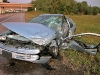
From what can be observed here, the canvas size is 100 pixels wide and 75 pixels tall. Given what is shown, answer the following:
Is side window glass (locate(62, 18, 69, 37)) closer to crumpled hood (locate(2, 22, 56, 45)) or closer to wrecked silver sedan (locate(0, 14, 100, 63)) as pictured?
wrecked silver sedan (locate(0, 14, 100, 63))

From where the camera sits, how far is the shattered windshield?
6.46 m

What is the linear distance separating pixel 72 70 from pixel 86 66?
619mm

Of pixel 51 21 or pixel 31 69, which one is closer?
pixel 31 69

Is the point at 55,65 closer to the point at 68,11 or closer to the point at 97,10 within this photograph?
the point at 68,11

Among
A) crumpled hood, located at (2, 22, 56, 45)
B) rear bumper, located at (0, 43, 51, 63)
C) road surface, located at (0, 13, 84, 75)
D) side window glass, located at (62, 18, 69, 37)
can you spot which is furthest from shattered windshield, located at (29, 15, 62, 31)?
rear bumper, located at (0, 43, 51, 63)

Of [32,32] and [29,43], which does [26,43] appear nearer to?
[29,43]

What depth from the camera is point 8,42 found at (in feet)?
16.9

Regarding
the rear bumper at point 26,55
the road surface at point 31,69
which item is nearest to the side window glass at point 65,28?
the road surface at point 31,69

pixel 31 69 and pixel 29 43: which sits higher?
pixel 29 43

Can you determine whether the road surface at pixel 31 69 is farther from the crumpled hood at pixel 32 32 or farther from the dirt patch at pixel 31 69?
the crumpled hood at pixel 32 32

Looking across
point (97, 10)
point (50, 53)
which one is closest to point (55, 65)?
point (50, 53)

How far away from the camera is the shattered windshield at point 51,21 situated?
6.46 m

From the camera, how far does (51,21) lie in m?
6.71

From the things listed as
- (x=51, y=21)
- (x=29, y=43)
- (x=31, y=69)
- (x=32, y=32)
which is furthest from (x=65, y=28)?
(x=31, y=69)
